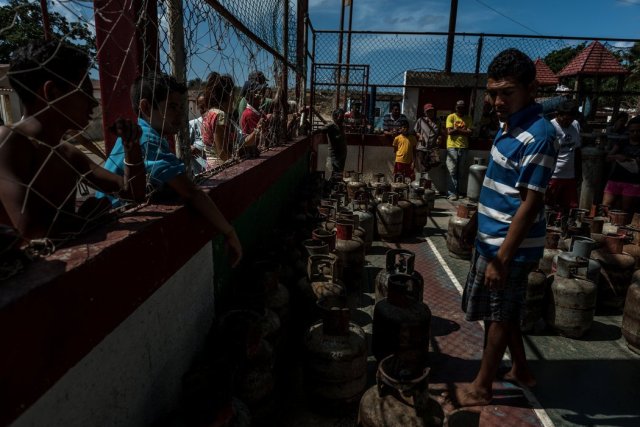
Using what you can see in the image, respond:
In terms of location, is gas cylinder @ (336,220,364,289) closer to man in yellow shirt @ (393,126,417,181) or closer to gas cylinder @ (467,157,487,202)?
man in yellow shirt @ (393,126,417,181)

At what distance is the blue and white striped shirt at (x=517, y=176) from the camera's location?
2156 millimetres

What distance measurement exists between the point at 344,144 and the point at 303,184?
1551 millimetres

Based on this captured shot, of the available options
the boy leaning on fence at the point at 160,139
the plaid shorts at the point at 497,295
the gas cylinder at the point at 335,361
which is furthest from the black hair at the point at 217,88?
the plaid shorts at the point at 497,295

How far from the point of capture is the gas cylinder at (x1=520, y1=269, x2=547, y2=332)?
3561 mm

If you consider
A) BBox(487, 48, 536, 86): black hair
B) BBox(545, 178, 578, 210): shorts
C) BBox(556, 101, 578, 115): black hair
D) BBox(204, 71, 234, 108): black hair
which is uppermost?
BBox(556, 101, 578, 115): black hair

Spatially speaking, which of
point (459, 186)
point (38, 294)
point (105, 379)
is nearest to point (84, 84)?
point (38, 294)

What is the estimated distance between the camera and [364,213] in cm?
527

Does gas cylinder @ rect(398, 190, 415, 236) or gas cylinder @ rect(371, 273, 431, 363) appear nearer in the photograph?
gas cylinder @ rect(371, 273, 431, 363)

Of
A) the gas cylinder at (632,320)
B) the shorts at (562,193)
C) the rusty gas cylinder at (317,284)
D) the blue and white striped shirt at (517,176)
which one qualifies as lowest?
the gas cylinder at (632,320)

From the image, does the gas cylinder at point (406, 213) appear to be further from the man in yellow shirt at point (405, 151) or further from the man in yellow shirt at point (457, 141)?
the man in yellow shirt at point (457, 141)

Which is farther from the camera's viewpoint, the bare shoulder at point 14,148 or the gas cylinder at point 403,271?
the gas cylinder at point 403,271

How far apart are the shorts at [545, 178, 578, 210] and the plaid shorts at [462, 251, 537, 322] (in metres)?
3.93

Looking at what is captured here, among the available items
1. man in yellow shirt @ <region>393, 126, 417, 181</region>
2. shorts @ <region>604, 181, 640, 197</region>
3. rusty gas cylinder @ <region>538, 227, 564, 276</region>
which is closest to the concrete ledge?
rusty gas cylinder @ <region>538, 227, 564, 276</region>

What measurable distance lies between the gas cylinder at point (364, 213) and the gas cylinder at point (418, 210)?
120 centimetres
